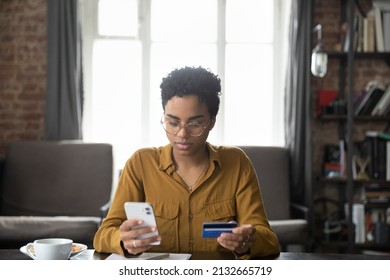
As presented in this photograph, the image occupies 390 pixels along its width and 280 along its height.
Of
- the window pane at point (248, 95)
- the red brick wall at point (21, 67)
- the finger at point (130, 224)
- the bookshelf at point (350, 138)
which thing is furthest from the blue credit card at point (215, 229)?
the red brick wall at point (21, 67)

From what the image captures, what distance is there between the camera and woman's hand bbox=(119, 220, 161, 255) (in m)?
1.09

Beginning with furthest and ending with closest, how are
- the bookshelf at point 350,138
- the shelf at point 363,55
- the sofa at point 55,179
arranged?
1. the shelf at point 363,55
2. the bookshelf at point 350,138
3. the sofa at point 55,179

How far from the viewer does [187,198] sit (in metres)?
1.34

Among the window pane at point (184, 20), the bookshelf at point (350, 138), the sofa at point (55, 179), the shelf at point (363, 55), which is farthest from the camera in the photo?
the window pane at point (184, 20)

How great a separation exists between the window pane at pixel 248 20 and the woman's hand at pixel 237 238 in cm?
248

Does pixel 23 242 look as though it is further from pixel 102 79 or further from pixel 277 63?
pixel 277 63

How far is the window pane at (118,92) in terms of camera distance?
3.44 m

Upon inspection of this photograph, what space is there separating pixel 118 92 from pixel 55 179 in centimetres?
69

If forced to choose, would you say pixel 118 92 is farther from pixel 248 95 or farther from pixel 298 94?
pixel 298 94

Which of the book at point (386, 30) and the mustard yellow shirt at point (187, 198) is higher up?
the book at point (386, 30)

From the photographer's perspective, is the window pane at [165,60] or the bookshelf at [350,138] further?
the window pane at [165,60]

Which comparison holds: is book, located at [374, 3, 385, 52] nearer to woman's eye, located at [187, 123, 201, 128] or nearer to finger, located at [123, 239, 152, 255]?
woman's eye, located at [187, 123, 201, 128]

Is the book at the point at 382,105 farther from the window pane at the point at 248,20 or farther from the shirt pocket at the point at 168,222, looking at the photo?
the shirt pocket at the point at 168,222

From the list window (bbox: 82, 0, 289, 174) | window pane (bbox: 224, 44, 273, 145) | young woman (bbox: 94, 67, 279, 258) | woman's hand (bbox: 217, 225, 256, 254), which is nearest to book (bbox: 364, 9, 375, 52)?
window (bbox: 82, 0, 289, 174)
